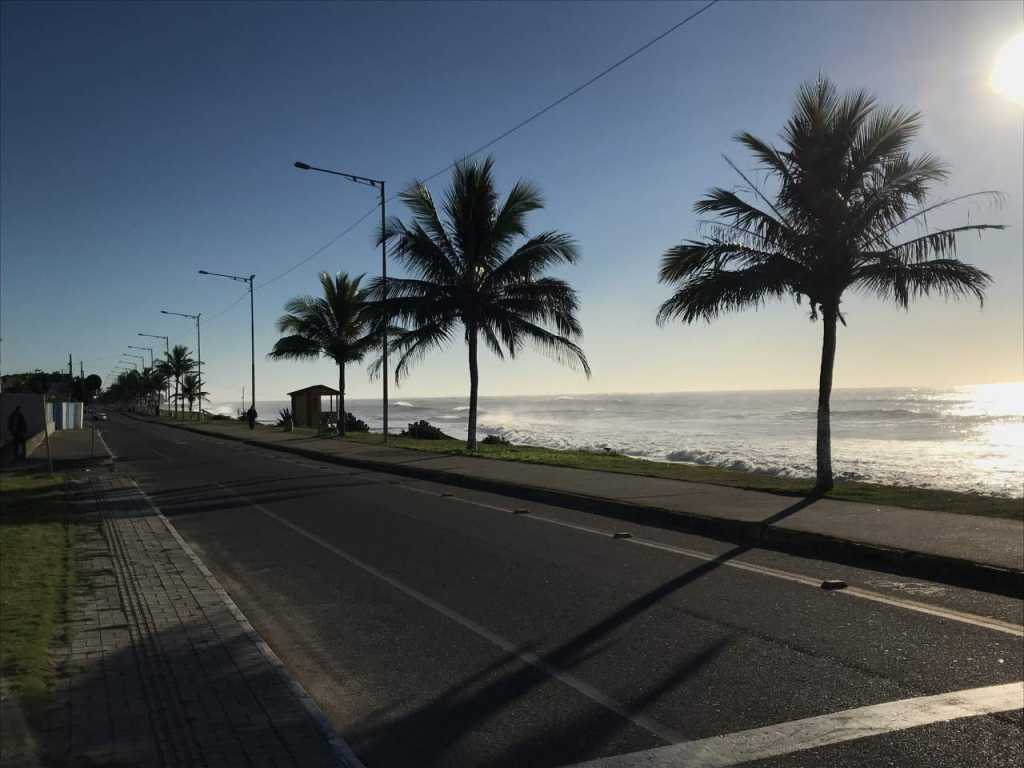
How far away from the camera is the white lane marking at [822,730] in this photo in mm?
3545

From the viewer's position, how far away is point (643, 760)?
353 centimetres

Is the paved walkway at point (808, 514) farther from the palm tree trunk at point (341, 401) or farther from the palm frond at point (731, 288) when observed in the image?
the palm tree trunk at point (341, 401)

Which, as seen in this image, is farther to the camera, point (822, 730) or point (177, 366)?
point (177, 366)

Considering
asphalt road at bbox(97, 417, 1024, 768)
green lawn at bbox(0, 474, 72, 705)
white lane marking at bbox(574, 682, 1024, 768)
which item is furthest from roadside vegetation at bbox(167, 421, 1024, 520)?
green lawn at bbox(0, 474, 72, 705)

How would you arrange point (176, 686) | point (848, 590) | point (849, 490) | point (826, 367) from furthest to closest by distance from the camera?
point (826, 367), point (849, 490), point (848, 590), point (176, 686)

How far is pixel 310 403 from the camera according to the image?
4809 centimetres

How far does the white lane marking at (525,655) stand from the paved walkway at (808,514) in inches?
170

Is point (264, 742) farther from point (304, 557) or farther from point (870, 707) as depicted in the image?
point (304, 557)

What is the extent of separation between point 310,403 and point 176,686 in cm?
4496

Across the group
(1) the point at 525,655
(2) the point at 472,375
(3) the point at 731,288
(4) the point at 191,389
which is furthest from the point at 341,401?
(4) the point at 191,389

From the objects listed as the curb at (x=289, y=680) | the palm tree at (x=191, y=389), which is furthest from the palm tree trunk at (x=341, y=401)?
the palm tree at (x=191, y=389)

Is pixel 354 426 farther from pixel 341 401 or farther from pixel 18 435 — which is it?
pixel 18 435

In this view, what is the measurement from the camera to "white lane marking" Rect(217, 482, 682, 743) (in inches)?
154

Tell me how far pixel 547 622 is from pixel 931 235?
10.3m
